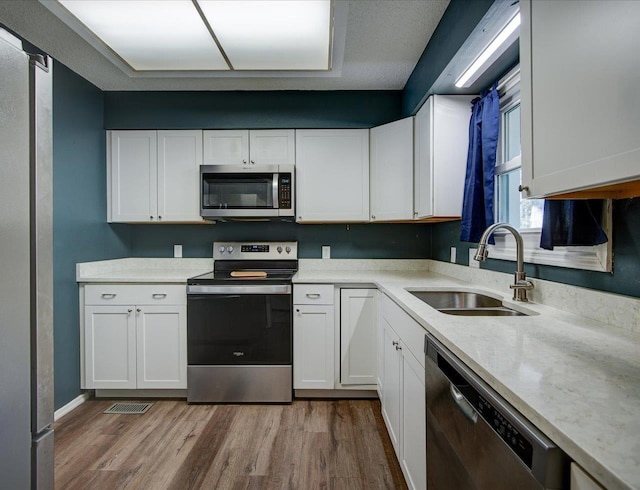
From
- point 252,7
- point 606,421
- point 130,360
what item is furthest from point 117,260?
point 606,421

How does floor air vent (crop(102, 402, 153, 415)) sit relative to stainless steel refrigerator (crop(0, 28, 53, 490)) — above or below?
below

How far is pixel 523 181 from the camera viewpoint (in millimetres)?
1025

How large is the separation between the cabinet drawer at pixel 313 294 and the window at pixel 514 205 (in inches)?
44.5

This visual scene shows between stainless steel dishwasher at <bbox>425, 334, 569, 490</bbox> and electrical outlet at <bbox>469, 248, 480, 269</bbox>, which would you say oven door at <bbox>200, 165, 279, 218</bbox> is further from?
stainless steel dishwasher at <bbox>425, 334, 569, 490</bbox>

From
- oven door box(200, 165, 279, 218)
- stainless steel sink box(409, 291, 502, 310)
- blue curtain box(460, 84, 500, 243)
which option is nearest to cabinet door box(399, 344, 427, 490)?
stainless steel sink box(409, 291, 502, 310)

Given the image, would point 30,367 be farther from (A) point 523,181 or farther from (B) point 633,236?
(B) point 633,236

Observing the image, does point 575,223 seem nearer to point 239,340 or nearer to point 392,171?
point 392,171

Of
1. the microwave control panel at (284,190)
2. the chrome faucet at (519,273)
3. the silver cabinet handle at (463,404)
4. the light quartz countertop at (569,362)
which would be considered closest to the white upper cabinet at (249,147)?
the microwave control panel at (284,190)

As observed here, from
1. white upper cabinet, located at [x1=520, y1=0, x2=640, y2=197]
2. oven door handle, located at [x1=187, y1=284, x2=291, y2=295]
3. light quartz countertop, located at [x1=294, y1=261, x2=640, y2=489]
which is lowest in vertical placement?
oven door handle, located at [x1=187, y1=284, x2=291, y2=295]

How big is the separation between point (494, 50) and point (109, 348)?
3.12m

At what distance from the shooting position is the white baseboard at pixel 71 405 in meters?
2.27

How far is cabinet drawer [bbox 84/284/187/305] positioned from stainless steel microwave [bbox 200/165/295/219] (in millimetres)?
641

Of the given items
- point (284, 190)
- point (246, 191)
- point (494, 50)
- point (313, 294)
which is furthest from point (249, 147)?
point (494, 50)

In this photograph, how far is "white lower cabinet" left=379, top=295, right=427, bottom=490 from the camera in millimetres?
1284
